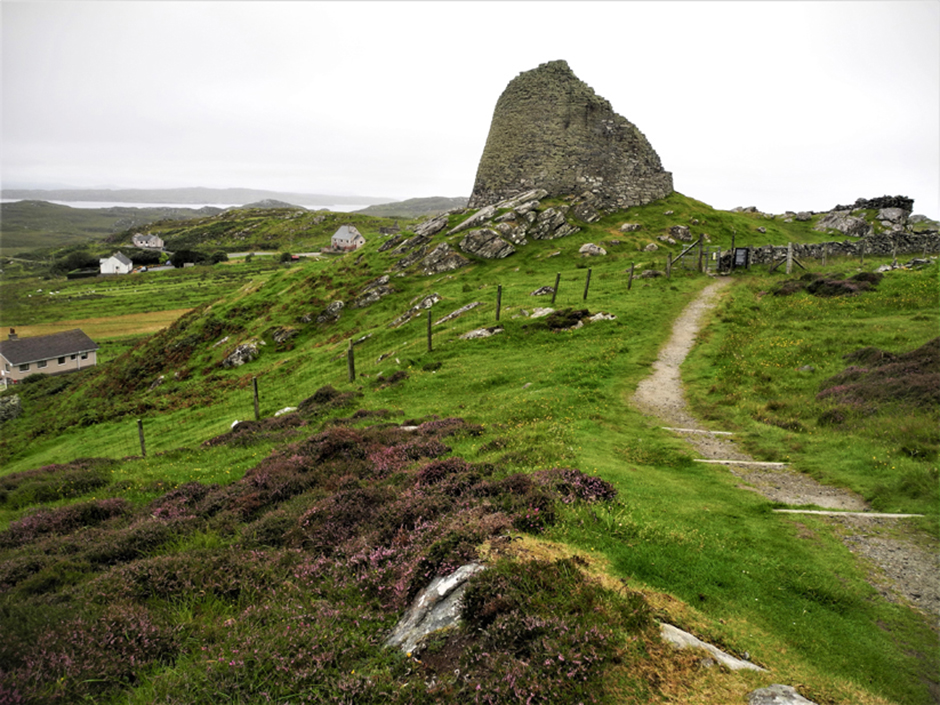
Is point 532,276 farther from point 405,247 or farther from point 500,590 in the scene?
point 500,590

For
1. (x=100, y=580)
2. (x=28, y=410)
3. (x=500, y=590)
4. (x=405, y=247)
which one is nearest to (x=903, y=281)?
(x=500, y=590)

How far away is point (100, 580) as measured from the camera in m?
8.92

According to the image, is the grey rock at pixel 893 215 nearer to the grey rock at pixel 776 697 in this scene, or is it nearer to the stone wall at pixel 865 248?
the stone wall at pixel 865 248

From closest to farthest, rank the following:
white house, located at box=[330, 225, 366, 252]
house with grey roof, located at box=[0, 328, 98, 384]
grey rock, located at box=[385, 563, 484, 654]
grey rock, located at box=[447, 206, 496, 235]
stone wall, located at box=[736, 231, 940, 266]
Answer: grey rock, located at box=[385, 563, 484, 654], stone wall, located at box=[736, 231, 940, 266], grey rock, located at box=[447, 206, 496, 235], house with grey roof, located at box=[0, 328, 98, 384], white house, located at box=[330, 225, 366, 252]

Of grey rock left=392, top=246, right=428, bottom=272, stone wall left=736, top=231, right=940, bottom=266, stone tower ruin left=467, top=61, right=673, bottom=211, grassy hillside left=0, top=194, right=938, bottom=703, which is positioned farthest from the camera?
stone tower ruin left=467, top=61, right=673, bottom=211

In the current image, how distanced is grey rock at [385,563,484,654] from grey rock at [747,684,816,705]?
3.88m

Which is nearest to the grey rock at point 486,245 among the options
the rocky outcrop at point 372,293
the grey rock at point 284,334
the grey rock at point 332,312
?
the rocky outcrop at point 372,293

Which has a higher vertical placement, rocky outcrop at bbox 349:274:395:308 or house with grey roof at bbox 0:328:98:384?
rocky outcrop at bbox 349:274:395:308

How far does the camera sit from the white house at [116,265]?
186087 millimetres

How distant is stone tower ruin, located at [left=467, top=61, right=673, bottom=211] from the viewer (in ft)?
208

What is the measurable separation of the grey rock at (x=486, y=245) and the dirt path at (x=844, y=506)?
3552 centimetres

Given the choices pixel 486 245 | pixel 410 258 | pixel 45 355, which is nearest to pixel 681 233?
pixel 486 245

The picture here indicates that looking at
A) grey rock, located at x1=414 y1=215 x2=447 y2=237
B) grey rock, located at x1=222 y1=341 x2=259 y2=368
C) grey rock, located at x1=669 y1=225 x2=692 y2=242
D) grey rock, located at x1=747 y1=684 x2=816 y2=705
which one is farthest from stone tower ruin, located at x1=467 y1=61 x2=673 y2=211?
grey rock, located at x1=747 y1=684 x2=816 y2=705

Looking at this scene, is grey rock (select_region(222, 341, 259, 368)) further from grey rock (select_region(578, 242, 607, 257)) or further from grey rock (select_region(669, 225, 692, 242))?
grey rock (select_region(669, 225, 692, 242))
